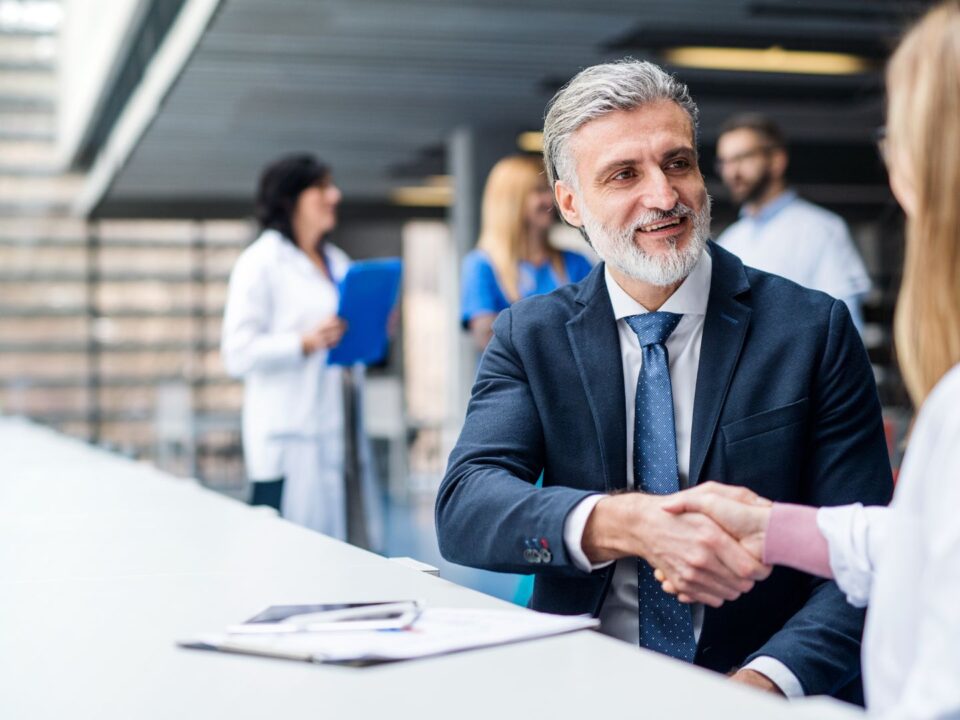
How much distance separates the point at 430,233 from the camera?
16344 millimetres

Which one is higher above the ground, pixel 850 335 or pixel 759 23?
pixel 759 23

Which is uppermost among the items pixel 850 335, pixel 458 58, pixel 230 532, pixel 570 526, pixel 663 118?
pixel 458 58

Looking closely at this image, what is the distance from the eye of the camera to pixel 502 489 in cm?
175

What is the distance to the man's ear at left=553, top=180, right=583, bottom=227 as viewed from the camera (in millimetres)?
2135

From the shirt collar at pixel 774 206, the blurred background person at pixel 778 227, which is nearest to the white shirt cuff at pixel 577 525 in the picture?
→ the blurred background person at pixel 778 227

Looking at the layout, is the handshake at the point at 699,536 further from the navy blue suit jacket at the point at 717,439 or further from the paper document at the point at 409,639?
the paper document at the point at 409,639

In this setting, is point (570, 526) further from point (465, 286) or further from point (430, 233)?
point (430, 233)

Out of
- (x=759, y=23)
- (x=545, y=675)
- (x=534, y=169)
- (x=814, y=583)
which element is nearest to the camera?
(x=545, y=675)

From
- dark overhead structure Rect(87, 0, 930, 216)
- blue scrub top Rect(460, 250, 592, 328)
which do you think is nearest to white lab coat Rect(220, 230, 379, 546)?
blue scrub top Rect(460, 250, 592, 328)

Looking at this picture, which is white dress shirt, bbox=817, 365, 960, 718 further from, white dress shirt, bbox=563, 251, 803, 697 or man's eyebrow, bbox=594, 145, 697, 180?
man's eyebrow, bbox=594, 145, 697, 180

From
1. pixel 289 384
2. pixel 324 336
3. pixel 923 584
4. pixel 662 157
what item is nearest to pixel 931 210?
pixel 923 584

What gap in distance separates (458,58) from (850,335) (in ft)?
20.6

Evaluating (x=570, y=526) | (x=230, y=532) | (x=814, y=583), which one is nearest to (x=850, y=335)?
(x=814, y=583)

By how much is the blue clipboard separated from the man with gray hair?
6.36 feet
